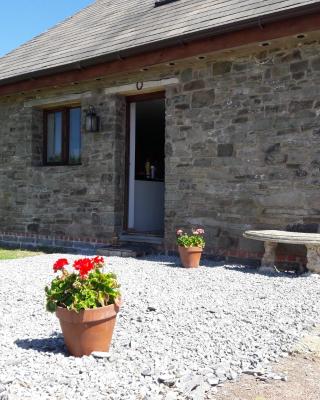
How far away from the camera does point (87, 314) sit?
297 centimetres

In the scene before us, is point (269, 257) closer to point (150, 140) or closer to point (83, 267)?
point (83, 267)

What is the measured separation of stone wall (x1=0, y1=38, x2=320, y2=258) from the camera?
21.3ft

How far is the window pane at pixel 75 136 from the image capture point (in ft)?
31.7

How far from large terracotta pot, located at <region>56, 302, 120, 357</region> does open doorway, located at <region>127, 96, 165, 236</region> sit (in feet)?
18.9

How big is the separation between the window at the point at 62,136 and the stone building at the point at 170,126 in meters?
0.02

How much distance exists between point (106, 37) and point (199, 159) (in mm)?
3632

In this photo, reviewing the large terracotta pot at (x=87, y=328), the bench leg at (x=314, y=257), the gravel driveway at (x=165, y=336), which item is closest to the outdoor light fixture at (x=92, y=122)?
the gravel driveway at (x=165, y=336)

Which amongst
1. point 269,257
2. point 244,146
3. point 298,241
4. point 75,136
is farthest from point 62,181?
point 298,241

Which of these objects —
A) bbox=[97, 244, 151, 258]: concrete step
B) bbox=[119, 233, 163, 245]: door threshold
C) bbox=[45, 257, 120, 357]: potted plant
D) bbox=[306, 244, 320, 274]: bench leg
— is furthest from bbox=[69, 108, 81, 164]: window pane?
bbox=[45, 257, 120, 357]: potted plant

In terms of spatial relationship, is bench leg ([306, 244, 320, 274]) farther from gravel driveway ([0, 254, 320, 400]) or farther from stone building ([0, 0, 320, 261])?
stone building ([0, 0, 320, 261])

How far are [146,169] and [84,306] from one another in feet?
26.9

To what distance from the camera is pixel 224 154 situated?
7223 mm

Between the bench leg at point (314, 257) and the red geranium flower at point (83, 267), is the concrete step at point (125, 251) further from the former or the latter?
the red geranium flower at point (83, 267)

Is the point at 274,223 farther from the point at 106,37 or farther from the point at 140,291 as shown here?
the point at 106,37
